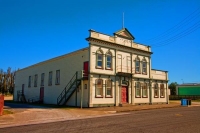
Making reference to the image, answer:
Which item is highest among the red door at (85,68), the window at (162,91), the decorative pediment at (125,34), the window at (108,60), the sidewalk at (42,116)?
the decorative pediment at (125,34)

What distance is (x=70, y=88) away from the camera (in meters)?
26.2

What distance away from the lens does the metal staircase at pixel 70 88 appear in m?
25.5

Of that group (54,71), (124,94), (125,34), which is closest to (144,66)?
(125,34)

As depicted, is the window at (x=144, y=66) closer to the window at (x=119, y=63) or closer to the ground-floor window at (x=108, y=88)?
the window at (x=119, y=63)

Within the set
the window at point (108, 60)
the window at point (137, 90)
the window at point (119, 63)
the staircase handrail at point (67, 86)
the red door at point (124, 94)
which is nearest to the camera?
the window at point (108, 60)

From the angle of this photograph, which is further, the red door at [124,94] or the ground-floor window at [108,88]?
the red door at [124,94]

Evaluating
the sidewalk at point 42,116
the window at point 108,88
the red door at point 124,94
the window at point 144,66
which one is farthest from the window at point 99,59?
the window at point 144,66

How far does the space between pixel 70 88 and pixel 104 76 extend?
477cm

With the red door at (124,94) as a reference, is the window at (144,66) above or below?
above

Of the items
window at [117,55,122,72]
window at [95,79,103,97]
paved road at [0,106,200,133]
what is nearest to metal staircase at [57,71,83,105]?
window at [95,79,103,97]

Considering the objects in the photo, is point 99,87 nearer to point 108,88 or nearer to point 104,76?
point 108,88

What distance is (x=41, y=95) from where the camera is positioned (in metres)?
34.6

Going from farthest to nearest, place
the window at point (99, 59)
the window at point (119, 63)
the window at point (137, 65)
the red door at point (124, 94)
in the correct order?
the window at point (137, 65) → the red door at point (124, 94) → the window at point (119, 63) → the window at point (99, 59)

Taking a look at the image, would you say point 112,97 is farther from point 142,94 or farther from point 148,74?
point 148,74
